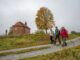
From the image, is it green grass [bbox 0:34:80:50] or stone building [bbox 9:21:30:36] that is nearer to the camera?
green grass [bbox 0:34:80:50]

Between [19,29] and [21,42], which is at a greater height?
[19,29]

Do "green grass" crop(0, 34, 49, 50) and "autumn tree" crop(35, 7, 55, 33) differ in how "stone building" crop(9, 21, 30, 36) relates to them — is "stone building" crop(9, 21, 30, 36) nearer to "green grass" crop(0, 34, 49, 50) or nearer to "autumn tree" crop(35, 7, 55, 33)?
"autumn tree" crop(35, 7, 55, 33)

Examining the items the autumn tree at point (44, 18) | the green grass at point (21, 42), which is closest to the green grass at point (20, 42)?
the green grass at point (21, 42)

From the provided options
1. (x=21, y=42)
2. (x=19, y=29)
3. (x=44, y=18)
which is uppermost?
(x=44, y=18)

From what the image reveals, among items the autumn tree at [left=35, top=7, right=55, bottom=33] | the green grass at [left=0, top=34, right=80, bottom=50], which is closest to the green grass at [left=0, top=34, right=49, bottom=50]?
the green grass at [left=0, top=34, right=80, bottom=50]

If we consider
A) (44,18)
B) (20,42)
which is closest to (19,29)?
(44,18)

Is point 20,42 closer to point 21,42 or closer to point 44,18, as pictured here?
point 21,42

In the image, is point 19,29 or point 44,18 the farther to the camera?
point 19,29

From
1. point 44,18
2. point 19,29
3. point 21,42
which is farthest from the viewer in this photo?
point 19,29

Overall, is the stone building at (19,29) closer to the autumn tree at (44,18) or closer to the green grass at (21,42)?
the autumn tree at (44,18)

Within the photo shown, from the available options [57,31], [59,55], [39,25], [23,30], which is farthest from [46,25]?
[59,55]

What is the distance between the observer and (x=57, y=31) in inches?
1518

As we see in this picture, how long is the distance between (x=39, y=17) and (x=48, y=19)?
3.28 meters

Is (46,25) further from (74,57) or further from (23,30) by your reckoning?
(74,57)
